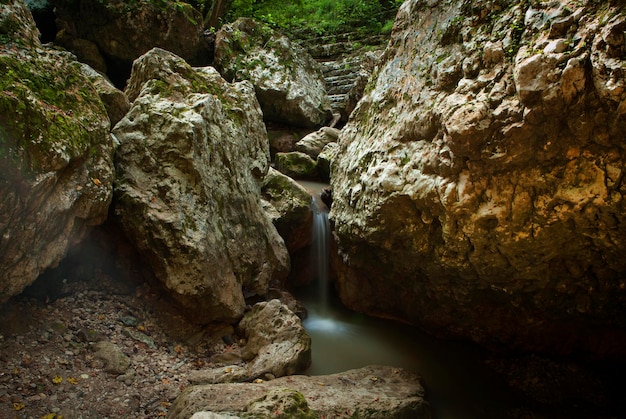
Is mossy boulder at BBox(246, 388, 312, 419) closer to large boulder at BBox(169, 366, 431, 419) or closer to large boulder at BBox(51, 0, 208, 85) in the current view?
large boulder at BBox(169, 366, 431, 419)

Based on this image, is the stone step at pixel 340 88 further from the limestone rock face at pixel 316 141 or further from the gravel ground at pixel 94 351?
the gravel ground at pixel 94 351

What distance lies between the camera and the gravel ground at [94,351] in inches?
127

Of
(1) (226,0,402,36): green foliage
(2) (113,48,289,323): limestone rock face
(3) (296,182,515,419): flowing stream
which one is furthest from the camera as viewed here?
(1) (226,0,402,36): green foliage

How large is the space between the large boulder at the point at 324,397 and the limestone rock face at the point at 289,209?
144 inches

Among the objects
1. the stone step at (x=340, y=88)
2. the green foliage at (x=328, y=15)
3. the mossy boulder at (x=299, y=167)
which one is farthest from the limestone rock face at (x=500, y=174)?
the green foliage at (x=328, y=15)

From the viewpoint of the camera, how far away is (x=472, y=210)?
14.6 ft

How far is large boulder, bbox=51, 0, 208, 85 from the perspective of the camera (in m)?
10.5

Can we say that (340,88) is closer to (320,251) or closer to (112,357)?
(320,251)

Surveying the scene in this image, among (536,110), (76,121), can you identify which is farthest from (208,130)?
(536,110)

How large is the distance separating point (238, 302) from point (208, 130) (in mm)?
2715

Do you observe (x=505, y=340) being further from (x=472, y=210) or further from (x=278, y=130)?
(x=278, y=130)

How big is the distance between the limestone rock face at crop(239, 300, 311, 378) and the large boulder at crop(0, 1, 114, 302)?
250 centimetres

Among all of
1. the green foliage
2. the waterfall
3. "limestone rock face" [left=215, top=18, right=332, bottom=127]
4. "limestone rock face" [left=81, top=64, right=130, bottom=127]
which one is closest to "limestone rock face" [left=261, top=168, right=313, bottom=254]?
the waterfall

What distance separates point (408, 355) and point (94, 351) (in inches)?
183
